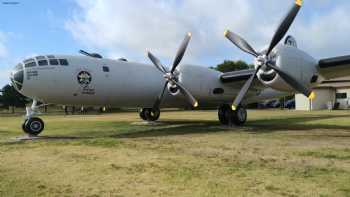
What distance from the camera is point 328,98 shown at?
48.4 m

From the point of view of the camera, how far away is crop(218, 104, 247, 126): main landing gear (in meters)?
19.7

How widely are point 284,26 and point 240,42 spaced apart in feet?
7.88

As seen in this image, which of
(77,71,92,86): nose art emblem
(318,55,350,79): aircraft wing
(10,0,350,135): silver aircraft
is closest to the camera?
(318,55,350,79): aircraft wing

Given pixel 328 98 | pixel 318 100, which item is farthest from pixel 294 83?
pixel 328 98

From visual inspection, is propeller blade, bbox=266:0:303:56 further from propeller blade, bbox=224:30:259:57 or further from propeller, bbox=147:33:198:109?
propeller, bbox=147:33:198:109

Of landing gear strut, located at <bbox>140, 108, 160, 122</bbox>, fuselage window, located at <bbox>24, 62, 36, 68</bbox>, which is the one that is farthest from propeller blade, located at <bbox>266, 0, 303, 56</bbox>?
landing gear strut, located at <bbox>140, 108, 160, 122</bbox>

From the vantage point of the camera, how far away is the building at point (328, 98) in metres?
47.0

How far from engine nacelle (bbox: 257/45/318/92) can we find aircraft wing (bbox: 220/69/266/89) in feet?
7.71

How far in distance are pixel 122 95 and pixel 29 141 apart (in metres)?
5.63

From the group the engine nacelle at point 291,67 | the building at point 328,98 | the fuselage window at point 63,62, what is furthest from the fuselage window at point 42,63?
the building at point 328,98

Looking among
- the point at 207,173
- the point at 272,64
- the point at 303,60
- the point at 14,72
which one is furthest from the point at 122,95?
the point at 207,173

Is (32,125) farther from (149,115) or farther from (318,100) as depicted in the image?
(318,100)

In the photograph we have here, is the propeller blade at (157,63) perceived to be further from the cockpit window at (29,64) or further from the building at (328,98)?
the building at (328,98)

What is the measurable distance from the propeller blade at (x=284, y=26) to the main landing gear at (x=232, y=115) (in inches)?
206
